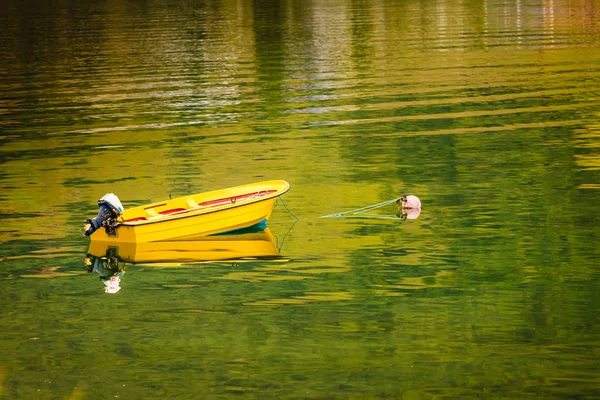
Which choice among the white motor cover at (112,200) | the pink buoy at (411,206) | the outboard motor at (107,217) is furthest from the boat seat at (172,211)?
the pink buoy at (411,206)

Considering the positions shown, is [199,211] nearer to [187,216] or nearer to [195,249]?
[187,216]

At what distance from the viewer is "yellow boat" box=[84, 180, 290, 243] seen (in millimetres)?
25125

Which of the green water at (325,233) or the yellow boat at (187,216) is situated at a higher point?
the yellow boat at (187,216)

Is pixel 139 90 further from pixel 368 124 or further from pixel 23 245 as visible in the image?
pixel 23 245

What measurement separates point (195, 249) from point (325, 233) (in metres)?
3.04

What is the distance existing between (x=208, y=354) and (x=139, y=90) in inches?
1469

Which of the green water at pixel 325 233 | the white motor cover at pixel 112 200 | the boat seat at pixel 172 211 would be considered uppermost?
the white motor cover at pixel 112 200

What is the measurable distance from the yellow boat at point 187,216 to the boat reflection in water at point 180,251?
168 mm

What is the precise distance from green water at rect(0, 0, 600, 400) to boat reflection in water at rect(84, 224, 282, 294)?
1.12ft

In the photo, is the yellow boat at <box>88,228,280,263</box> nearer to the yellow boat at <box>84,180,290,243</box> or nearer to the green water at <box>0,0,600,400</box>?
the yellow boat at <box>84,180,290,243</box>

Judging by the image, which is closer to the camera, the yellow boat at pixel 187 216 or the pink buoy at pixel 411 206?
the yellow boat at pixel 187 216

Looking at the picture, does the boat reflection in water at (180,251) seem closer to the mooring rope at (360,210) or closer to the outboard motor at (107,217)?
the outboard motor at (107,217)

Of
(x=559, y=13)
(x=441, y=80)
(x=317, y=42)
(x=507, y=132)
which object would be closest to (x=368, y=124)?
(x=507, y=132)

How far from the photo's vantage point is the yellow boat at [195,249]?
24.7 metres
